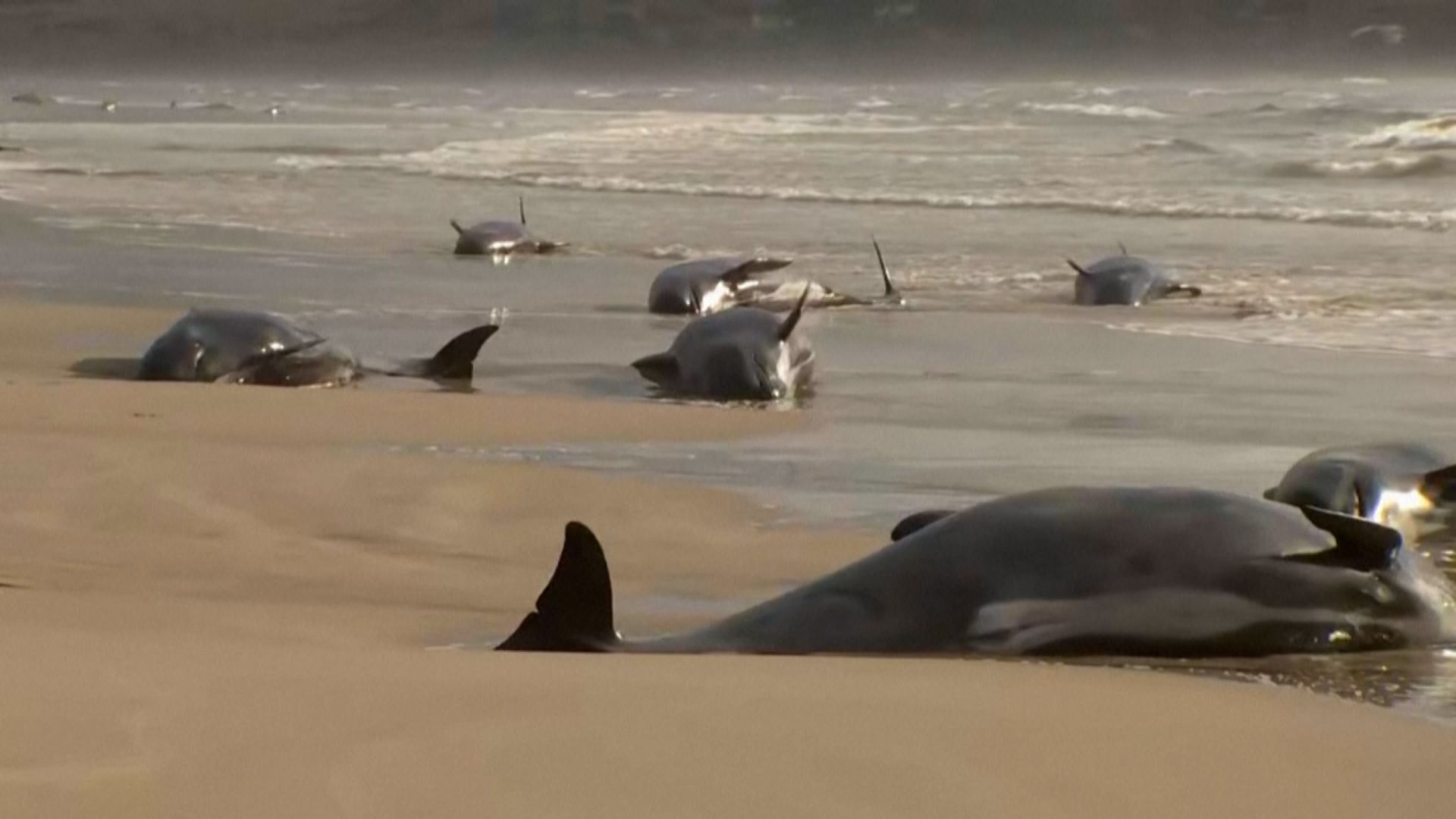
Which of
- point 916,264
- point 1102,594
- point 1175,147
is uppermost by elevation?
point 1102,594

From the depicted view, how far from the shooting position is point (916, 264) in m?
13.4

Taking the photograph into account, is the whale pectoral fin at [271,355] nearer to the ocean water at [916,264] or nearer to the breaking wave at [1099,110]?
the ocean water at [916,264]

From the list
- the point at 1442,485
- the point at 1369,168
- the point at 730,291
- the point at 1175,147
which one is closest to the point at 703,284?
the point at 730,291

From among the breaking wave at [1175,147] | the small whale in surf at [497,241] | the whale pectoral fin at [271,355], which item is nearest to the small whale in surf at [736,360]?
the whale pectoral fin at [271,355]

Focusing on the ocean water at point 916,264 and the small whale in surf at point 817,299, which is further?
the small whale in surf at point 817,299

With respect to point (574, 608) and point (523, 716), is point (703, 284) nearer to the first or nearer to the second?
point (574, 608)

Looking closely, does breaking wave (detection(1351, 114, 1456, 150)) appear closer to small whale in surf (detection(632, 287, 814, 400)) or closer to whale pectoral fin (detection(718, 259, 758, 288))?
whale pectoral fin (detection(718, 259, 758, 288))

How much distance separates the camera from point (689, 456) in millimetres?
6797

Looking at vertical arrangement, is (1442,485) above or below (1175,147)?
above

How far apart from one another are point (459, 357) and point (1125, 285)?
4019 millimetres

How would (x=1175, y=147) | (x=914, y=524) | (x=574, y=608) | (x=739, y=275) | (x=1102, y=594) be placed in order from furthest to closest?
1. (x=1175, y=147)
2. (x=739, y=275)
3. (x=914, y=524)
4. (x=1102, y=594)
5. (x=574, y=608)

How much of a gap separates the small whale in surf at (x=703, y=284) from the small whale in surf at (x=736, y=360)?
2.20 metres

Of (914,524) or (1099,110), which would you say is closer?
(914,524)

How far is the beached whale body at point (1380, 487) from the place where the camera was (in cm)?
531
